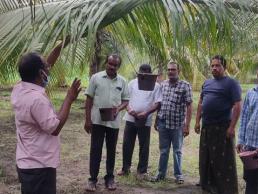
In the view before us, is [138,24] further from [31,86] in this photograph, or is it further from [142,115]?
[142,115]

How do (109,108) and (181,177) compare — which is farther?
(181,177)

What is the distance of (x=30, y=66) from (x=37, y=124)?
0.40 meters

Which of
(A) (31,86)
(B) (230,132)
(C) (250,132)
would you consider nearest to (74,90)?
(A) (31,86)

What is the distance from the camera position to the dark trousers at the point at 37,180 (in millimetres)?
3291

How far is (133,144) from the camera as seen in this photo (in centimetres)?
634

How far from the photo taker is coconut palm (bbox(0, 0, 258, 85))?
264 centimetres

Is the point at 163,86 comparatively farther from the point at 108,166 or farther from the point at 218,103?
the point at 108,166

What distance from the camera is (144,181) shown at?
617 centimetres

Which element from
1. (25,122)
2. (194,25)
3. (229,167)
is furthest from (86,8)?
(229,167)

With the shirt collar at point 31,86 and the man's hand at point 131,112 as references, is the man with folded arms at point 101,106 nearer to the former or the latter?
the man's hand at point 131,112

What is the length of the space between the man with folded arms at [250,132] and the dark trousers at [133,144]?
1.86 meters

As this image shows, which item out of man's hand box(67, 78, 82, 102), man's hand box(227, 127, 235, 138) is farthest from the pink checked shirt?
man's hand box(227, 127, 235, 138)

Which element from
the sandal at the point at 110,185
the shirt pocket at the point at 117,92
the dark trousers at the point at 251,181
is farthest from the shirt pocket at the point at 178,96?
the dark trousers at the point at 251,181

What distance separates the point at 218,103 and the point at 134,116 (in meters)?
1.27
